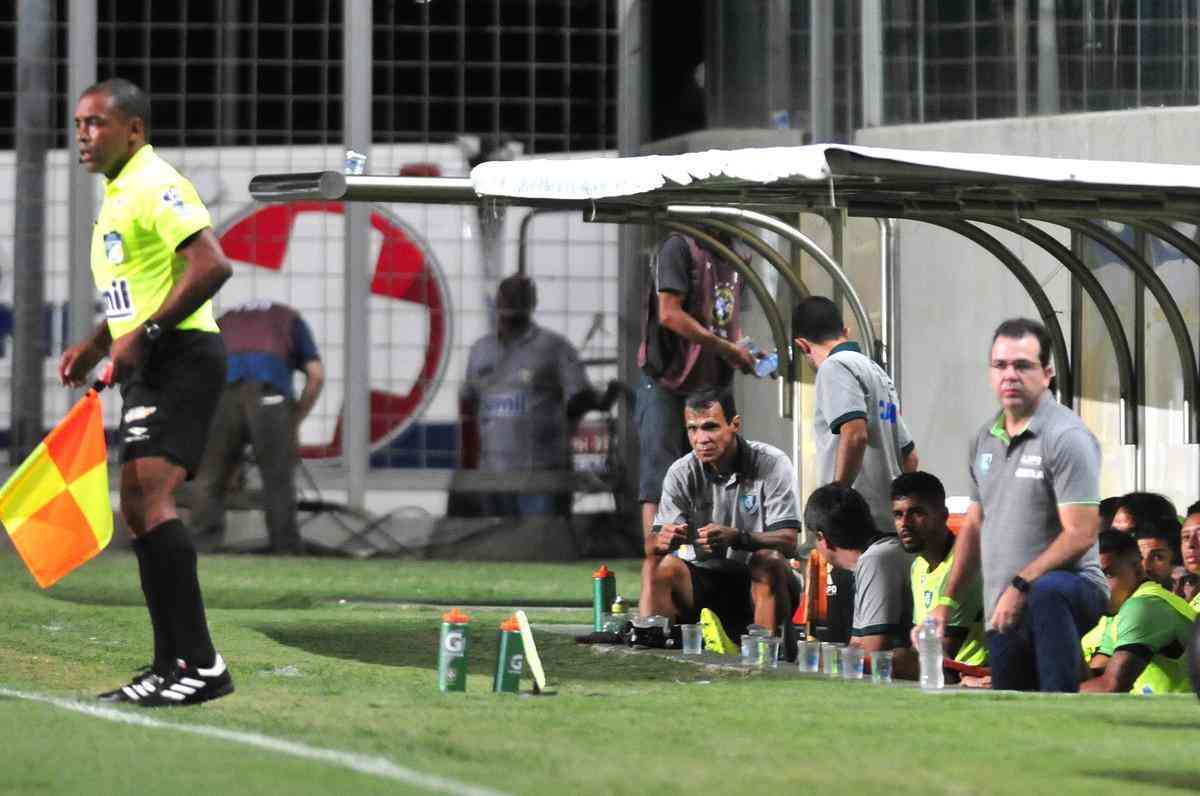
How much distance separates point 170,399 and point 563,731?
1734mm

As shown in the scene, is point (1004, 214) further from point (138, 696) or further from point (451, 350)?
point (451, 350)

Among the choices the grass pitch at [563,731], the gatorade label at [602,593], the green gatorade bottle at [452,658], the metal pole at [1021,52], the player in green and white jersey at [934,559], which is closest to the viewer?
the grass pitch at [563,731]

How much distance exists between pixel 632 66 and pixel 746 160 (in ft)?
31.4

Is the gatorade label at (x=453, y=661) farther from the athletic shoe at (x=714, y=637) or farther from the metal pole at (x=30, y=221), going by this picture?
the metal pole at (x=30, y=221)

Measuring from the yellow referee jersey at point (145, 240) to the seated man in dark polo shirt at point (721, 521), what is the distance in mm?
3969

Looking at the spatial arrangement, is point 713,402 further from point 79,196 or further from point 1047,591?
point 79,196

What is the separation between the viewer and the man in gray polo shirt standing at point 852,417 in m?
11.3

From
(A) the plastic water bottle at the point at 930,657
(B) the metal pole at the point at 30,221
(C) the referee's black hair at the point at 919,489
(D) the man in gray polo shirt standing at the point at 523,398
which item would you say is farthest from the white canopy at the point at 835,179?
(B) the metal pole at the point at 30,221

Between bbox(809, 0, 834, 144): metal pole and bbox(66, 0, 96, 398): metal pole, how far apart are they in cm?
545

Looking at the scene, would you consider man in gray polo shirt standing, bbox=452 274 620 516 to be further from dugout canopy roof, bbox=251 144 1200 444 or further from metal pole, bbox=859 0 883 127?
dugout canopy roof, bbox=251 144 1200 444

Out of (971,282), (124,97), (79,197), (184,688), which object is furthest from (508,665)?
(79,197)

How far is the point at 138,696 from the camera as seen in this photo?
8484 mm

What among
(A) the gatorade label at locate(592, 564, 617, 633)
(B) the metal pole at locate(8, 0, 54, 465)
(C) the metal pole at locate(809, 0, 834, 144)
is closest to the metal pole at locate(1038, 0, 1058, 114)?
(C) the metal pole at locate(809, 0, 834, 144)

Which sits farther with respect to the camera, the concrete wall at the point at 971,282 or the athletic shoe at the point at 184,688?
the concrete wall at the point at 971,282
